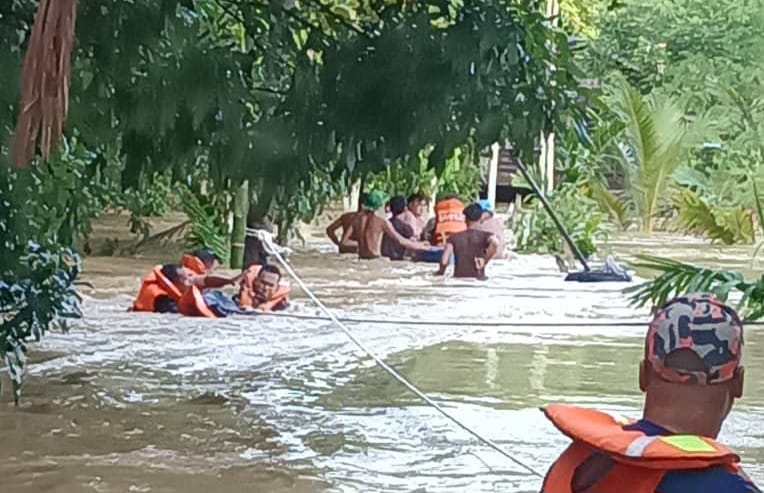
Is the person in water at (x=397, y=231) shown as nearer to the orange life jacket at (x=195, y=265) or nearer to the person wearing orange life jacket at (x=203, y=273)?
the person wearing orange life jacket at (x=203, y=273)

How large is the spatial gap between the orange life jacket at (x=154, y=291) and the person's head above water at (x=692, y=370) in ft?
27.5

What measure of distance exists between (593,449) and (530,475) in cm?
364

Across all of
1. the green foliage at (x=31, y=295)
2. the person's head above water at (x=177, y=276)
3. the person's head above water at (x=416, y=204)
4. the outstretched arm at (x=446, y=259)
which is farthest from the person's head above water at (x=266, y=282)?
the person's head above water at (x=416, y=204)

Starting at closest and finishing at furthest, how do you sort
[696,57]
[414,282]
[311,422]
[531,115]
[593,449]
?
[593,449], [531,115], [311,422], [414,282], [696,57]

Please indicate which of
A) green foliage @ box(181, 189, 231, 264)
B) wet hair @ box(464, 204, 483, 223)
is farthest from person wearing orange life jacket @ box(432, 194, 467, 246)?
green foliage @ box(181, 189, 231, 264)

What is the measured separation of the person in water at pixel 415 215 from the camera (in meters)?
16.6

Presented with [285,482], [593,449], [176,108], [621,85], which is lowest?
[285,482]

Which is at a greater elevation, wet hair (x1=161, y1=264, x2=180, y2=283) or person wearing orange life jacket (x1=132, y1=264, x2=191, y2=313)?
wet hair (x1=161, y1=264, x2=180, y2=283)

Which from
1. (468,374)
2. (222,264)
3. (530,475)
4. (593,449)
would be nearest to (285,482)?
(530,475)

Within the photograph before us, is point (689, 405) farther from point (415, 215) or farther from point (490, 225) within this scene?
point (415, 215)

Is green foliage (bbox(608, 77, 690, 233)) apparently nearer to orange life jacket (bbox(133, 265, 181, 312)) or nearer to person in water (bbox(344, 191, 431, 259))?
person in water (bbox(344, 191, 431, 259))

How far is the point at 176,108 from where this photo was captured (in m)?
4.45

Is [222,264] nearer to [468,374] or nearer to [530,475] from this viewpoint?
[468,374]

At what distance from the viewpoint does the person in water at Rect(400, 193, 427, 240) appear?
653 inches
